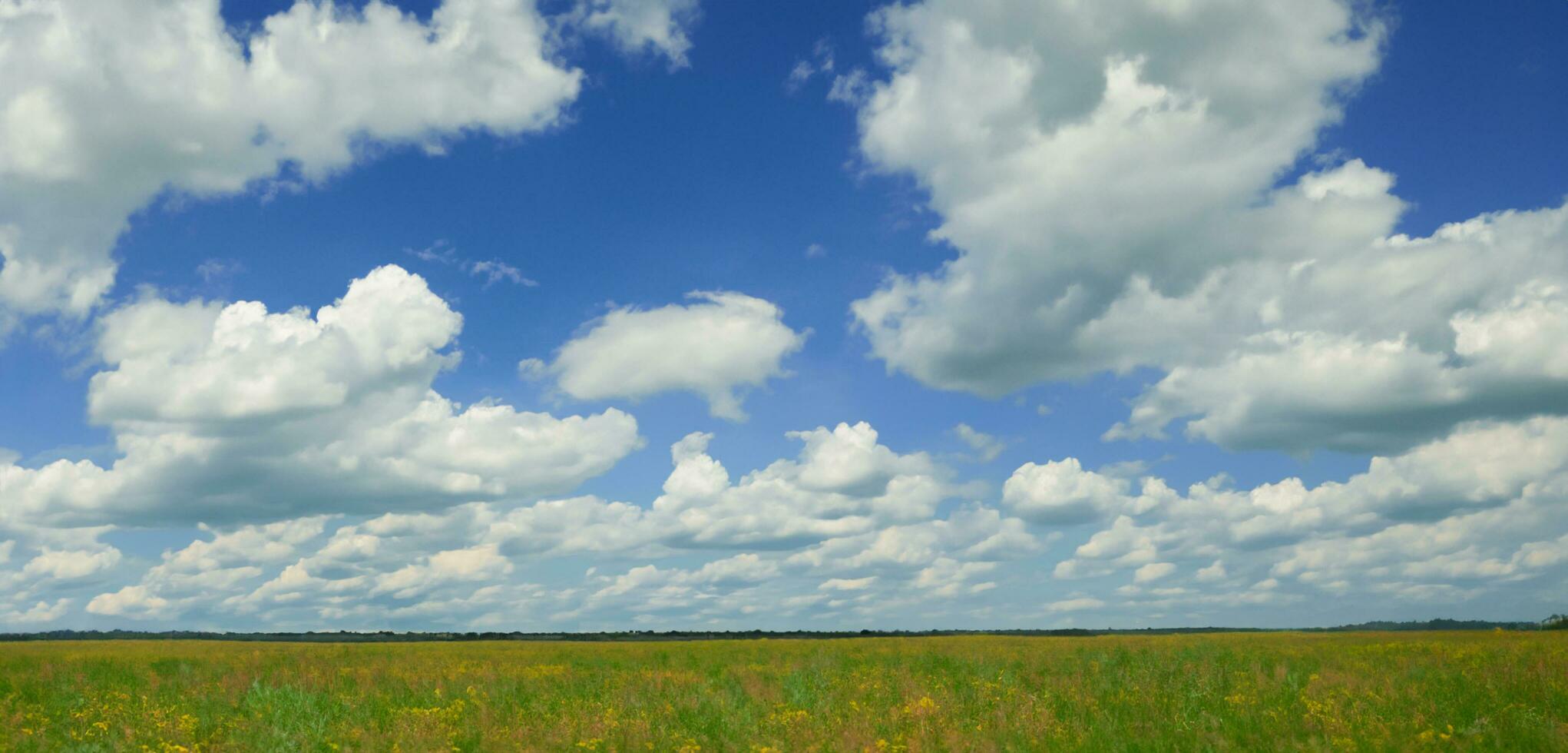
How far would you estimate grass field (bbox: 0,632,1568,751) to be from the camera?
1340 cm

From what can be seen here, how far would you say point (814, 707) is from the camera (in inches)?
656

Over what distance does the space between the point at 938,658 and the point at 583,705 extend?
13.8 m

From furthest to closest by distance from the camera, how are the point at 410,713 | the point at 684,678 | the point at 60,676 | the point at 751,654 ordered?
the point at 751,654 → the point at 60,676 → the point at 684,678 → the point at 410,713

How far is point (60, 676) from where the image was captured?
990 inches

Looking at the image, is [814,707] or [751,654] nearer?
[814,707]

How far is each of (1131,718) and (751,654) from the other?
2073cm

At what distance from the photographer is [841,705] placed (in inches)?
679

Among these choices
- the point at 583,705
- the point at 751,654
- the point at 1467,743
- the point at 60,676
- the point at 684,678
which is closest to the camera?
the point at 1467,743

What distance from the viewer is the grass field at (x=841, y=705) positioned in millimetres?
13398

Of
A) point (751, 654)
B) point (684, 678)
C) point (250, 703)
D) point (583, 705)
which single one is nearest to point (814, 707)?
point (583, 705)

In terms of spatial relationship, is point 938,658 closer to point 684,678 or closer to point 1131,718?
point 684,678

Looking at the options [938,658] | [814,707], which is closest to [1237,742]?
[814,707]

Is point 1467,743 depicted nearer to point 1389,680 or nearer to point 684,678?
point 1389,680

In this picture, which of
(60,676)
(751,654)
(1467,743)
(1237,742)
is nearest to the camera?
(1467,743)
